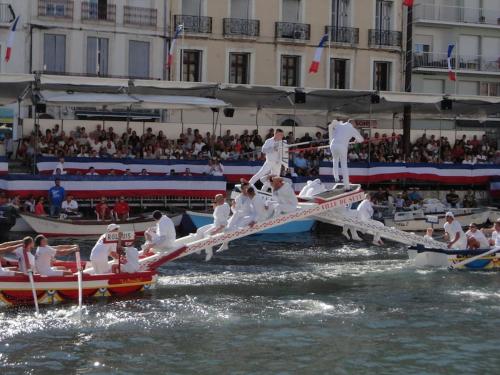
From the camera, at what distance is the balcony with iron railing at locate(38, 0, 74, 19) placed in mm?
43513

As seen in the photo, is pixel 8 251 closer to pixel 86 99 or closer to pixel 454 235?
pixel 454 235

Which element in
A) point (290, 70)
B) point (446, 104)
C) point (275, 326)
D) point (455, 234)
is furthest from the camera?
point (290, 70)

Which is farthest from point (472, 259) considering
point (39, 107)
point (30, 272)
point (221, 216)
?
point (39, 107)

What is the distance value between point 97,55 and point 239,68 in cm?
793

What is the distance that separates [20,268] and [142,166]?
1434 centimetres

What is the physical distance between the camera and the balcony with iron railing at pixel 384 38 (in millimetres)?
50438

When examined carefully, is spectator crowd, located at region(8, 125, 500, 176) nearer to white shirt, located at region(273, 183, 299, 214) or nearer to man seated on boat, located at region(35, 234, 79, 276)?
white shirt, located at region(273, 183, 299, 214)

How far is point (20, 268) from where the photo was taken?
19203mm

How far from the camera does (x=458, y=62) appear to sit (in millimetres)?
54750

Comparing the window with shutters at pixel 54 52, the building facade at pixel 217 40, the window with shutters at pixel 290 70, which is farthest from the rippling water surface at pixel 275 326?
the window with shutters at pixel 290 70

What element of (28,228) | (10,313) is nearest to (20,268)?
(10,313)

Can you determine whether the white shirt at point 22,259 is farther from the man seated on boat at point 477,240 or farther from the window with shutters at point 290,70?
the window with shutters at point 290,70

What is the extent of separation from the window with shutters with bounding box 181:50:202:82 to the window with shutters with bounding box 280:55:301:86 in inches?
192

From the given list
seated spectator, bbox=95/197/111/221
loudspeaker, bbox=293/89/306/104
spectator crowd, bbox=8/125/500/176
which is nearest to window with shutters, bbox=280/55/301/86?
spectator crowd, bbox=8/125/500/176
